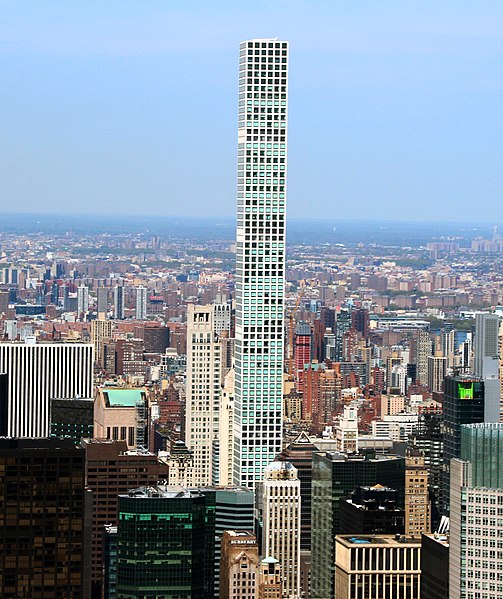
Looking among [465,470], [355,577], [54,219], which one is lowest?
[355,577]

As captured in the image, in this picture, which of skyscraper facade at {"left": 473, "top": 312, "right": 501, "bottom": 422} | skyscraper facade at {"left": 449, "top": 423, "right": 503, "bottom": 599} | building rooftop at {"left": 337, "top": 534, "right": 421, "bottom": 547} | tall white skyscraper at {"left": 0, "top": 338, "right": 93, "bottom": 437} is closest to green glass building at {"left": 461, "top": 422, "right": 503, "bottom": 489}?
Answer: skyscraper facade at {"left": 449, "top": 423, "right": 503, "bottom": 599}

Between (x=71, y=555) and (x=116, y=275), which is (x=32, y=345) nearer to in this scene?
(x=116, y=275)

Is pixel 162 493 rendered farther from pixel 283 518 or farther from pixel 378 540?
pixel 283 518

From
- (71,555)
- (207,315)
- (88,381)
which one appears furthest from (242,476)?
(71,555)

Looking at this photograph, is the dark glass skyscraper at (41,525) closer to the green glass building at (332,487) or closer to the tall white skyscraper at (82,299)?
the green glass building at (332,487)

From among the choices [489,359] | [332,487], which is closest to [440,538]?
[332,487]

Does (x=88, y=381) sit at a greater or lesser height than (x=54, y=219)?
lesser

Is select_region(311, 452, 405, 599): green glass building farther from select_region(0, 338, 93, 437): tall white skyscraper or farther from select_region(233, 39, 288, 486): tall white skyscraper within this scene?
select_region(0, 338, 93, 437): tall white skyscraper
